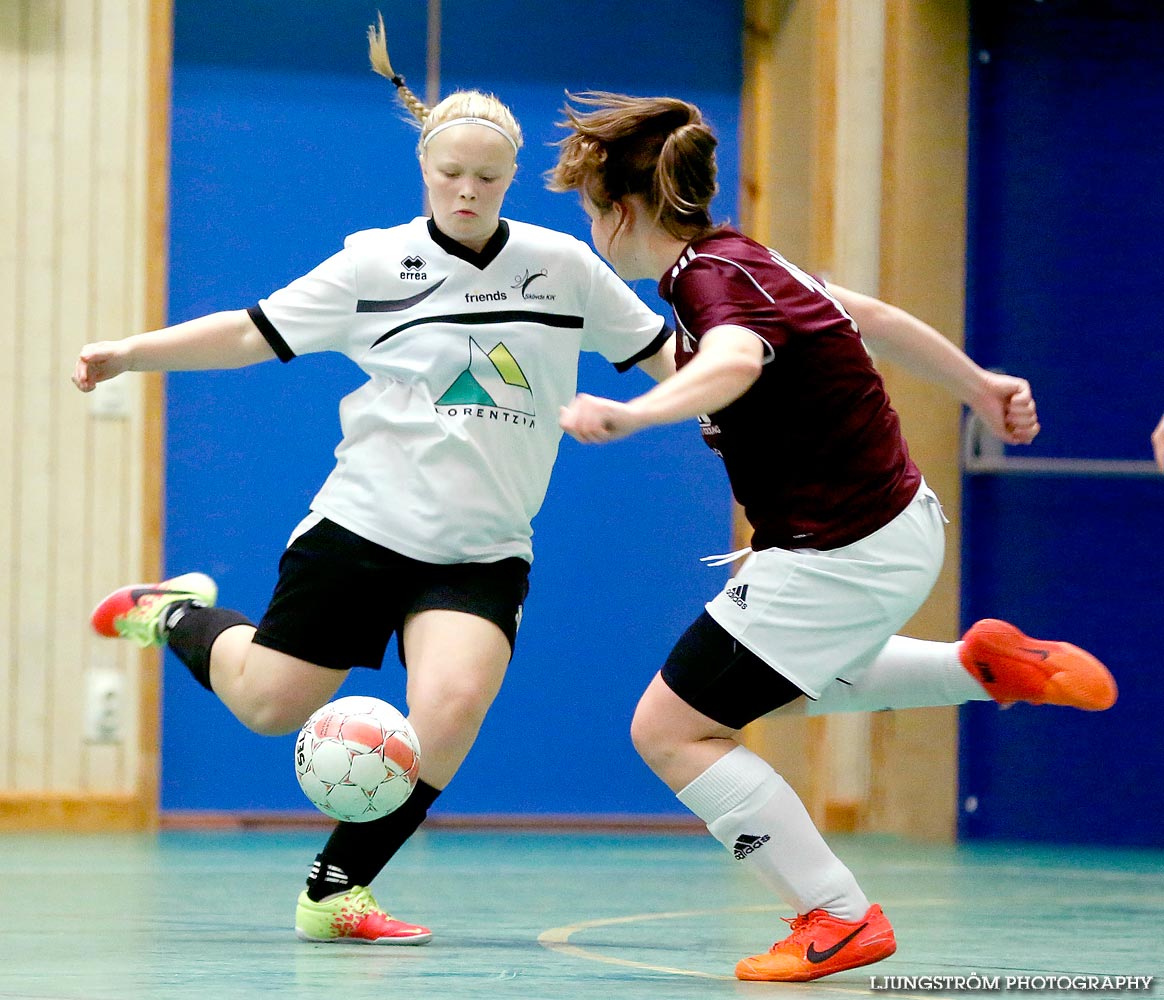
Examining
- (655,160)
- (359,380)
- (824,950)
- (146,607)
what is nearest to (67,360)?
(359,380)

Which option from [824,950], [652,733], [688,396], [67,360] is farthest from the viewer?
[67,360]

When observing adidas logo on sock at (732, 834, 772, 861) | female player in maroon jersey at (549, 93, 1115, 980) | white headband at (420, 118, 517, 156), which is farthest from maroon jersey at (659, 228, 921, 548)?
white headband at (420, 118, 517, 156)

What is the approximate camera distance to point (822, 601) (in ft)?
9.74

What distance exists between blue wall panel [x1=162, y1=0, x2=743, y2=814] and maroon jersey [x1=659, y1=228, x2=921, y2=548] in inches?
124

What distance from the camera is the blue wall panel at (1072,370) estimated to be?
588cm

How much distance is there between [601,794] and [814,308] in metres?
3.56

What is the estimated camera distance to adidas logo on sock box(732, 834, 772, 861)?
296 centimetres

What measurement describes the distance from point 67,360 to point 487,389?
272 centimetres

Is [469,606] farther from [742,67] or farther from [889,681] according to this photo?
[742,67]

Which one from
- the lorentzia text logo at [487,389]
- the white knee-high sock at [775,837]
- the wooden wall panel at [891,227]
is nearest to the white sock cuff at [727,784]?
the white knee-high sock at [775,837]

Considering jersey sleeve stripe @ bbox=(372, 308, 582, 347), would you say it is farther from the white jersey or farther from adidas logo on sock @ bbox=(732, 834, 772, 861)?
adidas logo on sock @ bbox=(732, 834, 772, 861)

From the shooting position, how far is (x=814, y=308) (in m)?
2.99

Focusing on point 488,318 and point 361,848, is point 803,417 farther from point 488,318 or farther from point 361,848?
point 361,848

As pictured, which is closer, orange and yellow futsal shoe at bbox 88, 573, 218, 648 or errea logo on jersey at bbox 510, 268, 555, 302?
errea logo on jersey at bbox 510, 268, 555, 302
